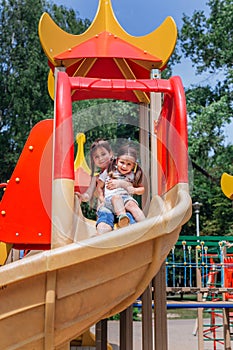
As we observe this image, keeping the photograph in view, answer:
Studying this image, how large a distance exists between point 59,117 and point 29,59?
1461 cm

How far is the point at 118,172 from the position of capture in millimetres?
3205

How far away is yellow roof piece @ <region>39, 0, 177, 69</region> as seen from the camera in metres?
4.51

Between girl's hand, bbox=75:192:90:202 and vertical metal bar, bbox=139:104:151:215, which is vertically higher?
vertical metal bar, bbox=139:104:151:215

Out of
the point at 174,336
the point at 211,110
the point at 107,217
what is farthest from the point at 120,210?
the point at 211,110

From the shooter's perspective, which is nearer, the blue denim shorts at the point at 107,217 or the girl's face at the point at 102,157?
the blue denim shorts at the point at 107,217

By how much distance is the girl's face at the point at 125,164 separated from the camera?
10.4ft

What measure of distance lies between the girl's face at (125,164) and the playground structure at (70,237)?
270 mm

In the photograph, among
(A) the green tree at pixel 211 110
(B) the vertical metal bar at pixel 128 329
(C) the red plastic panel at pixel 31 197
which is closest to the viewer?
(C) the red plastic panel at pixel 31 197

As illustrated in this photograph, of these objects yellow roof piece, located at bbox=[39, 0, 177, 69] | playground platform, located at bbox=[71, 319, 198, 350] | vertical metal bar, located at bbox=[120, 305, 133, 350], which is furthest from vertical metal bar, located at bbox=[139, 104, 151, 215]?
playground platform, located at bbox=[71, 319, 198, 350]

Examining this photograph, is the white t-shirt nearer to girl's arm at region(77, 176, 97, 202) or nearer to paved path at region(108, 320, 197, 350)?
girl's arm at region(77, 176, 97, 202)

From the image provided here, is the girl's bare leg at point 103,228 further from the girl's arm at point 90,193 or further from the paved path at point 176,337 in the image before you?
the paved path at point 176,337

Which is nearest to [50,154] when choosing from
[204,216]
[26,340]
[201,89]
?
[26,340]

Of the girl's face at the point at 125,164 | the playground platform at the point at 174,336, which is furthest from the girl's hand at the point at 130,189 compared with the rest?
the playground platform at the point at 174,336

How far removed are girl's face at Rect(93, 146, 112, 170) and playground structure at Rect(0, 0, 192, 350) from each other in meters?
0.36
